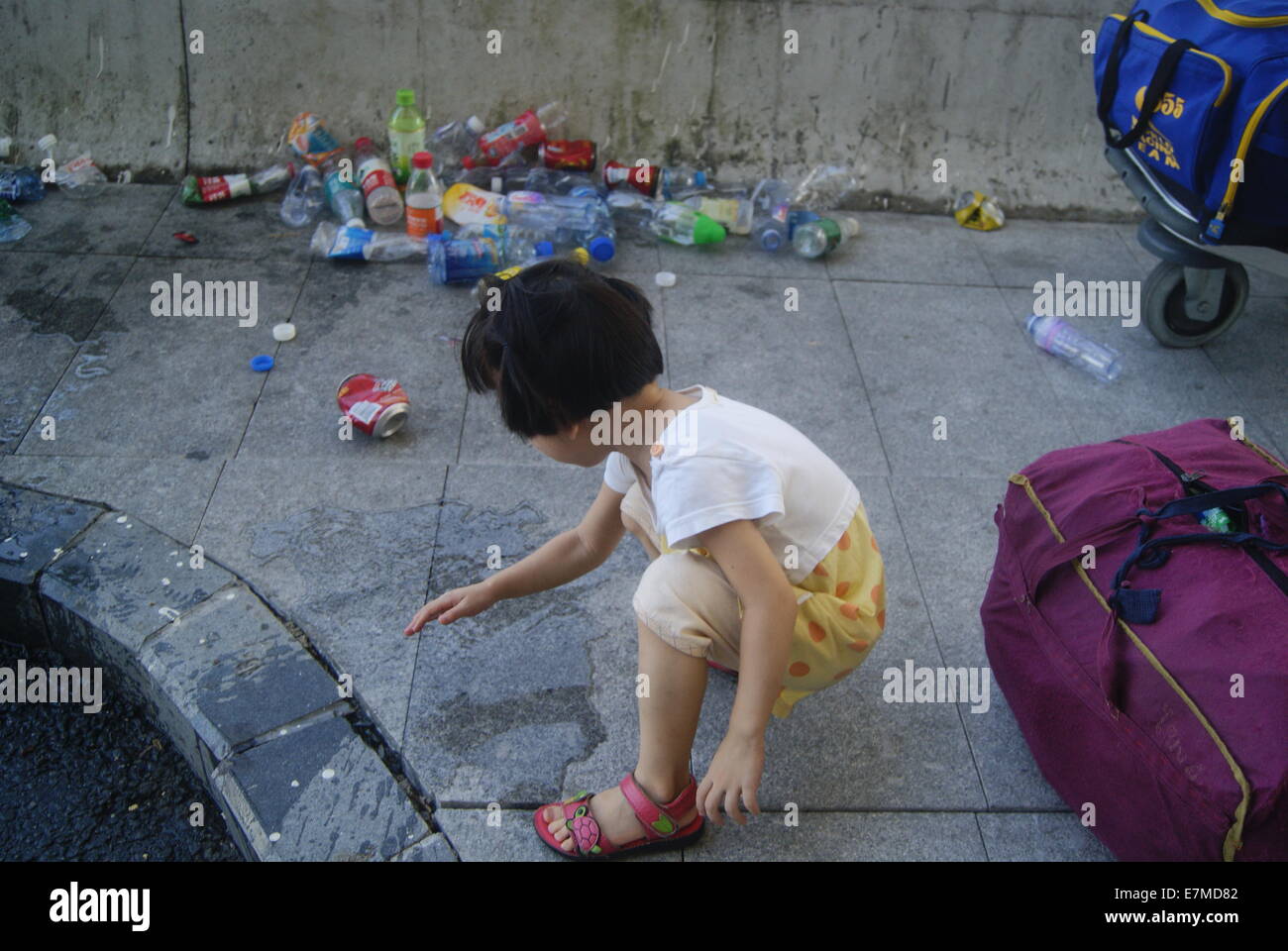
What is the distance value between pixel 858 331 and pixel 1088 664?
2026 mm

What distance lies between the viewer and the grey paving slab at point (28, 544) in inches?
101

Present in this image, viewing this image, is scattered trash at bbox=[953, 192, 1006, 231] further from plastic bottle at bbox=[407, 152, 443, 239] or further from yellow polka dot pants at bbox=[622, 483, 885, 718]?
yellow polka dot pants at bbox=[622, 483, 885, 718]

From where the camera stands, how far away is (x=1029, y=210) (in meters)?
4.79

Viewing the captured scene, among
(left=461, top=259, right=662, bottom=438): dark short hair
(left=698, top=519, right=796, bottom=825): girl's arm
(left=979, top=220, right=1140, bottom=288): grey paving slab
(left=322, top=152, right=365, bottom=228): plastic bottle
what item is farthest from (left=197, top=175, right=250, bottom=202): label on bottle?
(left=698, top=519, right=796, bottom=825): girl's arm

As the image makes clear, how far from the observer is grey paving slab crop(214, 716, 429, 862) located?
206cm

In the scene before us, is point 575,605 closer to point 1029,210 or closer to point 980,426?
point 980,426

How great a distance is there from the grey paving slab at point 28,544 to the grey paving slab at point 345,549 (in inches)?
12.7

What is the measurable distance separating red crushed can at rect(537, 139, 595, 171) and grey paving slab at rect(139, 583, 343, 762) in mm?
2685

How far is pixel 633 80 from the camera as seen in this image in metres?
4.71

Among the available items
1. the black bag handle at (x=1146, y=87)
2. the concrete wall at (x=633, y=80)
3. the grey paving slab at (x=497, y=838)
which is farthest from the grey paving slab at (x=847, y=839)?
the concrete wall at (x=633, y=80)

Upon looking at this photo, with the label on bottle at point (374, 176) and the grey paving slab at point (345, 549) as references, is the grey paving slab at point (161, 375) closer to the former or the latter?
the grey paving slab at point (345, 549)

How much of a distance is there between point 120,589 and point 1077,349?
10.2ft

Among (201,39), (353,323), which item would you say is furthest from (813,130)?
(201,39)

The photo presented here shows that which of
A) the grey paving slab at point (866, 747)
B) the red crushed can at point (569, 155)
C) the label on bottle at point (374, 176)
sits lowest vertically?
the grey paving slab at point (866, 747)
